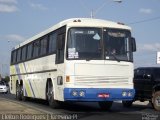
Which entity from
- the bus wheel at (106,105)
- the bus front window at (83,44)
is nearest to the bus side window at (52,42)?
the bus front window at (83,44)

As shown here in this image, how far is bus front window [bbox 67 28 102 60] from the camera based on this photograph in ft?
58.2

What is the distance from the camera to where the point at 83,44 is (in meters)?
17.8

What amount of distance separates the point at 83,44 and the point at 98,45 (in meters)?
0.62

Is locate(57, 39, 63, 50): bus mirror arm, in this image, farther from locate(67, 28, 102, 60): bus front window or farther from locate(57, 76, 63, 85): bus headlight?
locate(57, 76, 63, 85): bus headlight

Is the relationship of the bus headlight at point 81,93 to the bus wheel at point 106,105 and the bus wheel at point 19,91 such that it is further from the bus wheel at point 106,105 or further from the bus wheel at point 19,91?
the bus wheel at point 19,91

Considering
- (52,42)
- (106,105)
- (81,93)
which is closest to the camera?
(81,93)

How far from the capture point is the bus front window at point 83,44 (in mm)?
17750

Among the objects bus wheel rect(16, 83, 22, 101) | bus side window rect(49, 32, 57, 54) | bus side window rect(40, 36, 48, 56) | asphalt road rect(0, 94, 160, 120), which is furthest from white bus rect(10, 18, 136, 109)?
bus wheel rect(16, 83, 22, 101)

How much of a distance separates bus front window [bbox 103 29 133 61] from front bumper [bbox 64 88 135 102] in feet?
4.15

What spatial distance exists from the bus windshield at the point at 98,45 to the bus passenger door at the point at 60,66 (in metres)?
0.62

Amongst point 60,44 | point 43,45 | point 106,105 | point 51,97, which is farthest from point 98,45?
point 43,45

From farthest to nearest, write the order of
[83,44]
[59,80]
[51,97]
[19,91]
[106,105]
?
[19,91] → [106,105] → [51,97] → [59,80] → [83,44]

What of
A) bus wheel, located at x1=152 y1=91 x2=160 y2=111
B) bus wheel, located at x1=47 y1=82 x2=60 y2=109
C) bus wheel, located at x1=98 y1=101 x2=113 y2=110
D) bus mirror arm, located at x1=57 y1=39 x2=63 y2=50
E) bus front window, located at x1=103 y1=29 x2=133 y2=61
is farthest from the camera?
bus wheel, located at x1=152 y1=91 x2=160 y2=111

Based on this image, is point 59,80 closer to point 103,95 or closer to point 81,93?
point 81,93
